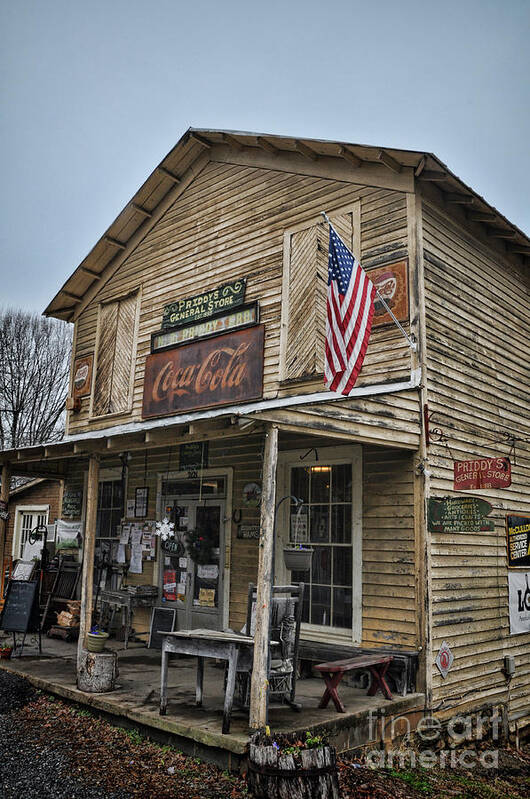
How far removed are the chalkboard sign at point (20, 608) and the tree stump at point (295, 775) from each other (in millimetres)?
5435

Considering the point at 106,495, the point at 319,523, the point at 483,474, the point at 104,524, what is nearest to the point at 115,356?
the point at 106,495

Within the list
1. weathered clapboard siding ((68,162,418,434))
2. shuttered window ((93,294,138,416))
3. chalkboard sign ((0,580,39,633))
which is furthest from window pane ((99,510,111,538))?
chalkboard sign ((0,580,39,633))

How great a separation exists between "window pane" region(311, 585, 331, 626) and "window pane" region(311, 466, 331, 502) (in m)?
1.13

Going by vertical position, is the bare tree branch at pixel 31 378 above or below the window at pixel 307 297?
above

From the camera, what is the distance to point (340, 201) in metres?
8.97

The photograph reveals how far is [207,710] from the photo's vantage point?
21.2 ft

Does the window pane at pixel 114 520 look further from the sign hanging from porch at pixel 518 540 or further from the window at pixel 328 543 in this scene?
the sign hanging from porch at pixel 518 540

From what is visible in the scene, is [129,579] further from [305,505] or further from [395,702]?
[395,702]

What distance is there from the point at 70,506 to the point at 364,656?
316 inches

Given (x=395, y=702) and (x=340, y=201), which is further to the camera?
(x=340, y=201)

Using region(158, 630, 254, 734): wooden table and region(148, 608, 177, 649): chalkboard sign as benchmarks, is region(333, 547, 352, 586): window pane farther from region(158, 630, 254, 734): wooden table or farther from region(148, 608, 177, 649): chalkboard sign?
region(148, 608, 177, 649): chalkboard sign

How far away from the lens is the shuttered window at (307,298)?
8812 mm

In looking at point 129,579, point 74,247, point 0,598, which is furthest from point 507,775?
point 74,247

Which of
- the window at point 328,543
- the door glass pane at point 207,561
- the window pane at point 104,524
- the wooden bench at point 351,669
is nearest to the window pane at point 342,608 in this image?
the window at point 328,543
